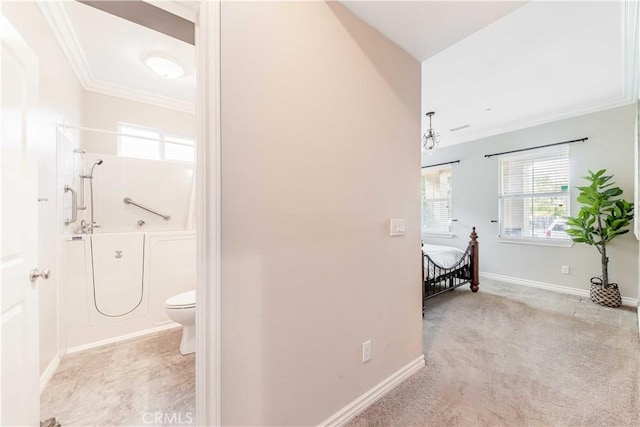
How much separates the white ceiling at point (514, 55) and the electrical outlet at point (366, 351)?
78.7 inches

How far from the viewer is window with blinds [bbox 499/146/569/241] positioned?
381 cm

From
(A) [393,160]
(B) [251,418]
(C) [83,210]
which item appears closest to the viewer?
(B) [251,418]

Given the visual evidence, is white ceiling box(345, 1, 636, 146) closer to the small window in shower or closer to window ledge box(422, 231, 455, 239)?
window ledge box(422, 231, 455, 239)

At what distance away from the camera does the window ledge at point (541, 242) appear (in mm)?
3748

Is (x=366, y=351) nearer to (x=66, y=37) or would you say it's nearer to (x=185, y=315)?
(x=185, y=315)

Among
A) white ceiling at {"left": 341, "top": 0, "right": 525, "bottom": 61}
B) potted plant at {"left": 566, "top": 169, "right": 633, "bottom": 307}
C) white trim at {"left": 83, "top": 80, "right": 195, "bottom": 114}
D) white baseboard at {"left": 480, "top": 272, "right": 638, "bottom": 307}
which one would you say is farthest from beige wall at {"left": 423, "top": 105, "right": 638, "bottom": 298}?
white trim at {"left": 83, "top": 80, "right": 195, "bottom": 114}

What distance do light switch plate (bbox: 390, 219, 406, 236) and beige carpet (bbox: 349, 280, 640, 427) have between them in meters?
1.05

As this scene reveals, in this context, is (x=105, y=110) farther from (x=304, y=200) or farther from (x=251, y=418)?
(x=251, y=418)

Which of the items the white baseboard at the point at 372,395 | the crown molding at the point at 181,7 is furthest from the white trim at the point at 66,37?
the white baseboard at the point at 372,395

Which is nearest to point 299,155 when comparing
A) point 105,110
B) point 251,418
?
point 251,418

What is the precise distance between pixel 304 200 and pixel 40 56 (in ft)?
7.20

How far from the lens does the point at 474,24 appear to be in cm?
162

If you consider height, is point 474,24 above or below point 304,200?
above

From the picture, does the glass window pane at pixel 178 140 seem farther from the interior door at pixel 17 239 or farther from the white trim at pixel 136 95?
the interior door at pixel 17 239
